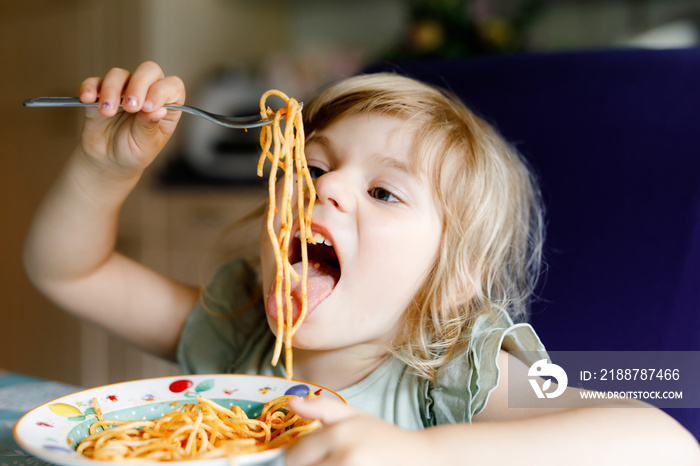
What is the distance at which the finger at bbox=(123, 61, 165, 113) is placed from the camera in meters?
0.75

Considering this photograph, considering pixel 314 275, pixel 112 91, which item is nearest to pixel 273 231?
pixel 314 275

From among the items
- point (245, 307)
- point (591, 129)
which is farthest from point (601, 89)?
point (245, 307)

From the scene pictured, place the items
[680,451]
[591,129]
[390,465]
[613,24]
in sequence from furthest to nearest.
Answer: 1. [613,24]
2. [591,129]
3. [680,451]
4. [390,465]

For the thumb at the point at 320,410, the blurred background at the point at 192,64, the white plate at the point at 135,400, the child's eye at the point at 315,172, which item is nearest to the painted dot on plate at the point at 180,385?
the white plate at the point at 135,400

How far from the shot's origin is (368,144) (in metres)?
0.85

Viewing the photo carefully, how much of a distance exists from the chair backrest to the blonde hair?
4 cm

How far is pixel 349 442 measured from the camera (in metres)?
0.50

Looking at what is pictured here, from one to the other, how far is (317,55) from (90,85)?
211cm

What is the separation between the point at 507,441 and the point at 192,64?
253 centimetres

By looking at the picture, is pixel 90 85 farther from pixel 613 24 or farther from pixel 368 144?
pixel 613 24

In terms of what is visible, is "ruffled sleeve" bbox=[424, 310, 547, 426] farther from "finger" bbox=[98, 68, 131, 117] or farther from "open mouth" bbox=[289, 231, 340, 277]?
"finger" bbox=[98, 68, 131, 117]

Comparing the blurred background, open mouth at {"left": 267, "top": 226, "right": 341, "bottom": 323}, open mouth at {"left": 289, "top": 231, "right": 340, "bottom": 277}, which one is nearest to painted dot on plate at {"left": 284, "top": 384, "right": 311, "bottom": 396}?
open mouth at {"left": 267, "top": 226, "right": 341, "bottom": 323}

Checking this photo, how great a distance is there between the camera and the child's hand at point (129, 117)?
76 centimetres

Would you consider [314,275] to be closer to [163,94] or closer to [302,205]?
[302,205]
